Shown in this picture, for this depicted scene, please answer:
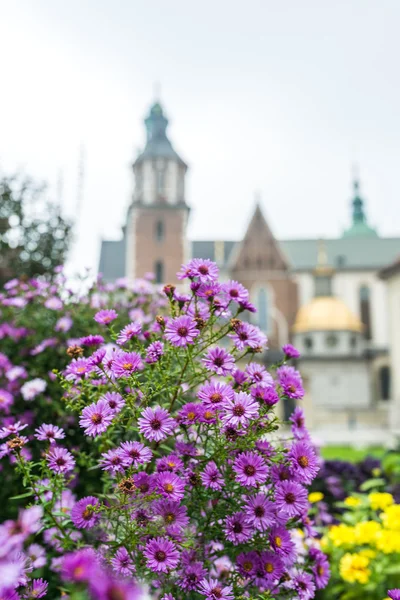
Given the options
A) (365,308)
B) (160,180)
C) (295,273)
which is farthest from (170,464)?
(365,308)

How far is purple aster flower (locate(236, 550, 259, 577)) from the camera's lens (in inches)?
67.8

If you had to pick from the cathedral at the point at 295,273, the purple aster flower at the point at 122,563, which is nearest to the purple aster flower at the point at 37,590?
the purple aster flower at the point at 122,563

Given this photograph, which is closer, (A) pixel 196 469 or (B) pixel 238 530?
(B) pixel 238 530

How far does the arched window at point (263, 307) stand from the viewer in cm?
3975

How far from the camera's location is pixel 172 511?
1666 mm

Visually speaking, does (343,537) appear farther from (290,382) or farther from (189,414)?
(189,414)

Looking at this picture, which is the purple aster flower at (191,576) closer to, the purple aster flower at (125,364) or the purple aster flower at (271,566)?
the purple aster flower at (271,566)

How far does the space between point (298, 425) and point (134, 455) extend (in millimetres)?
648

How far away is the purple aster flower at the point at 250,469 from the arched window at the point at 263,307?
38.0 meters

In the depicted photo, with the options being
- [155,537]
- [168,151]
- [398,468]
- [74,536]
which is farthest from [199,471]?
[168,151]

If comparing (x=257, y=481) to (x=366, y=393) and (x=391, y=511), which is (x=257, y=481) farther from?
(x=366, y=393)

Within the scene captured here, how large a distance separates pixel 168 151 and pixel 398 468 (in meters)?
39.3

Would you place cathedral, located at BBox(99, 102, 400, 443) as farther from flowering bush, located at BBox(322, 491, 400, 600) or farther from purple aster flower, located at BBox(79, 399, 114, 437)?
purple aster flower, located at BBox(79, 399, 114, 437)

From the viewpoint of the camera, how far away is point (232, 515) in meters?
1.75
